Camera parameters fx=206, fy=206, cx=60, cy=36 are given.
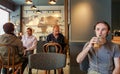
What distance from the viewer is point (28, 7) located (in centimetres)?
1205

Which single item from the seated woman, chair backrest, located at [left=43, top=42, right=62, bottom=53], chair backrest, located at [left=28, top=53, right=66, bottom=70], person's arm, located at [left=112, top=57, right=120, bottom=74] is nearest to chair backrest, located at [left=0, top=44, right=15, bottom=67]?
the seated woman

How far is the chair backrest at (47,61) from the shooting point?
2447 mm

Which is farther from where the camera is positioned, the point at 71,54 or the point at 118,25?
the point at 118,25

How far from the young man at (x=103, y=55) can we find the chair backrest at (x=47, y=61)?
334mm

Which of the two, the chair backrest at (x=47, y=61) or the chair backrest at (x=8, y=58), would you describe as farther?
the chair backrest at (x=8, y=58)

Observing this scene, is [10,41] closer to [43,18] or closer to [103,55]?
[103,55]

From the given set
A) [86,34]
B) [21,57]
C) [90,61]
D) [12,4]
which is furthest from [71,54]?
[12,4]

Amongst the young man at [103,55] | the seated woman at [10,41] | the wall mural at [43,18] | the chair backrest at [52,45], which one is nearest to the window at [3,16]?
the wall mural at [43,18]

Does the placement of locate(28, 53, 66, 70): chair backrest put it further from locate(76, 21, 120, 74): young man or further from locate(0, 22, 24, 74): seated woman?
locate(0, 22, 24, 74): seated woman

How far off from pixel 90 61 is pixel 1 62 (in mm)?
1992

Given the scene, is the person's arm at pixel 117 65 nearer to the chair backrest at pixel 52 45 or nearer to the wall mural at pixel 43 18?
the chair backrest at pixel 52 45

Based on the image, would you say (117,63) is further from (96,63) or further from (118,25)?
(118,25)

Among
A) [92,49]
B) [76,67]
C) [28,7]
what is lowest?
[76,67]

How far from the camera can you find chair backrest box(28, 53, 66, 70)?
2.45m
